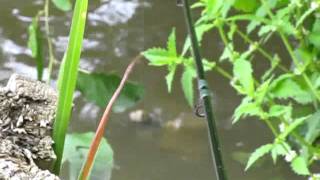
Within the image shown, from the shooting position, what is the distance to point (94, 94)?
1.22m

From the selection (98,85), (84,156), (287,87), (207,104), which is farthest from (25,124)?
(287,87)

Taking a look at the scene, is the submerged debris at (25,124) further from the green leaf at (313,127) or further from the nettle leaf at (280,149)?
the green leaf at (313,127)

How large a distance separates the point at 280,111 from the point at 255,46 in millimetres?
273

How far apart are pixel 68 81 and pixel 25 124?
10 centimetres

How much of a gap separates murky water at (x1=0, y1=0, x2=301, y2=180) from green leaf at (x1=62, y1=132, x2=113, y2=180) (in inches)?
22.8

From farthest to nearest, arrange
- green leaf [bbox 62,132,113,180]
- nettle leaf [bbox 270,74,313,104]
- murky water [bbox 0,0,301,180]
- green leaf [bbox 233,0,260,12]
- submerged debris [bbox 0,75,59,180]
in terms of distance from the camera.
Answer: murky water [bbox 0,0,301,180]
green leaf [bbox 233,0,260,12]
nettle leaf [bbox 270,74,313,104]
green leaf [bbox 62,132,113,180]
submerged debris [bbox 0,75,59,180]

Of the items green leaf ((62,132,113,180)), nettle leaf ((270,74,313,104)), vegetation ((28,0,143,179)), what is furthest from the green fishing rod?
nettle leaf ((270,74,313,104))

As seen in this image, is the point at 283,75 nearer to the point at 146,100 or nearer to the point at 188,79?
the point at 188,79

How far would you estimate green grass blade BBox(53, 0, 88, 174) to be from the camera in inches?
31.0

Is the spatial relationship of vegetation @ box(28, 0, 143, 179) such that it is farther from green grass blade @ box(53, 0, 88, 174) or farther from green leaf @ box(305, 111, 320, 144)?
green leaf @ box(305, 111, 320, 144)

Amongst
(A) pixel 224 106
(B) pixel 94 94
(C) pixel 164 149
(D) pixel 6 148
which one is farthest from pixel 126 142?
(D) pixel 6 148

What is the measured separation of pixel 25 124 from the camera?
29.5 inches

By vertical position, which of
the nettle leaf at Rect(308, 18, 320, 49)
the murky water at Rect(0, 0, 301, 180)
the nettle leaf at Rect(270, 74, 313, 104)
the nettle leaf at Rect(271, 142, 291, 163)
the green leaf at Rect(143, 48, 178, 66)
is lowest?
the murky water at Rect(0, 0, 301, 180)

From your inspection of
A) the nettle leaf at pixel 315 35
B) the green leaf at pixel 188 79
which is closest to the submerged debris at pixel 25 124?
the green leaf at pixel 188 79
